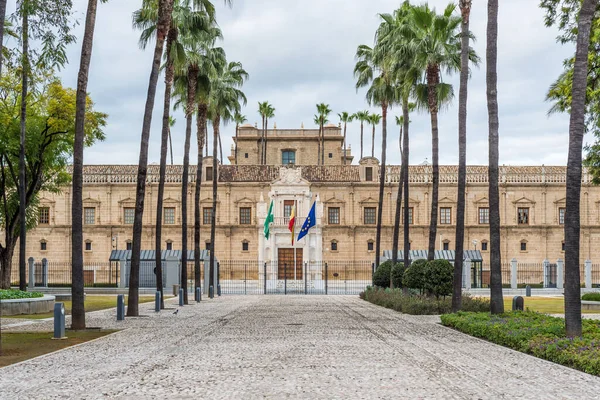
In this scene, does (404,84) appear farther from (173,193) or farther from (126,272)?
(173,193)

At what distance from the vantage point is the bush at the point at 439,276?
23.9 meters

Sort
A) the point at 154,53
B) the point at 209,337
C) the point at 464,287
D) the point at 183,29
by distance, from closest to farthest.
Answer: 1. the point at 209,337
2. the point at 154,53
3. the point at 183,29
4. the point at 464,287

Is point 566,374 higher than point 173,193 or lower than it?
lower

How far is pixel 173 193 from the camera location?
58438 mm

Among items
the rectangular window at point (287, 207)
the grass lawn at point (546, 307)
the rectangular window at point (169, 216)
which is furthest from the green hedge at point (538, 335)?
the rectangular window at point (169, 216)

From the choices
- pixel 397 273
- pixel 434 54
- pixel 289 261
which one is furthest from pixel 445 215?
pixel 434 54

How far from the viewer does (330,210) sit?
5791cm

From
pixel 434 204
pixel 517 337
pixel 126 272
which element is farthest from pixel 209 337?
pixel 126 272

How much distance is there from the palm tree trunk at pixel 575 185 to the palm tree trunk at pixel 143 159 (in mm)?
12461

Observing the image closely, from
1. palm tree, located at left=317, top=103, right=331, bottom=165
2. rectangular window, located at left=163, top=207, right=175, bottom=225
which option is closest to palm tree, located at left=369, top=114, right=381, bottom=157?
palm tree, located at left=317, top=103, right=331, bottom=165

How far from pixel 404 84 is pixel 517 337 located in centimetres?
1590

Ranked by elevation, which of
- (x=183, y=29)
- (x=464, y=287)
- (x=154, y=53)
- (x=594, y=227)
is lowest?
(x=464, y=287)

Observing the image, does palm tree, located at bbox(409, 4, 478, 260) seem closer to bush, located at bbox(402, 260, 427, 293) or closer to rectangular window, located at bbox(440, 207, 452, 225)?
bush, located at bbox(402, 260, 427, 293)

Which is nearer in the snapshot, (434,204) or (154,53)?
(154,53)
